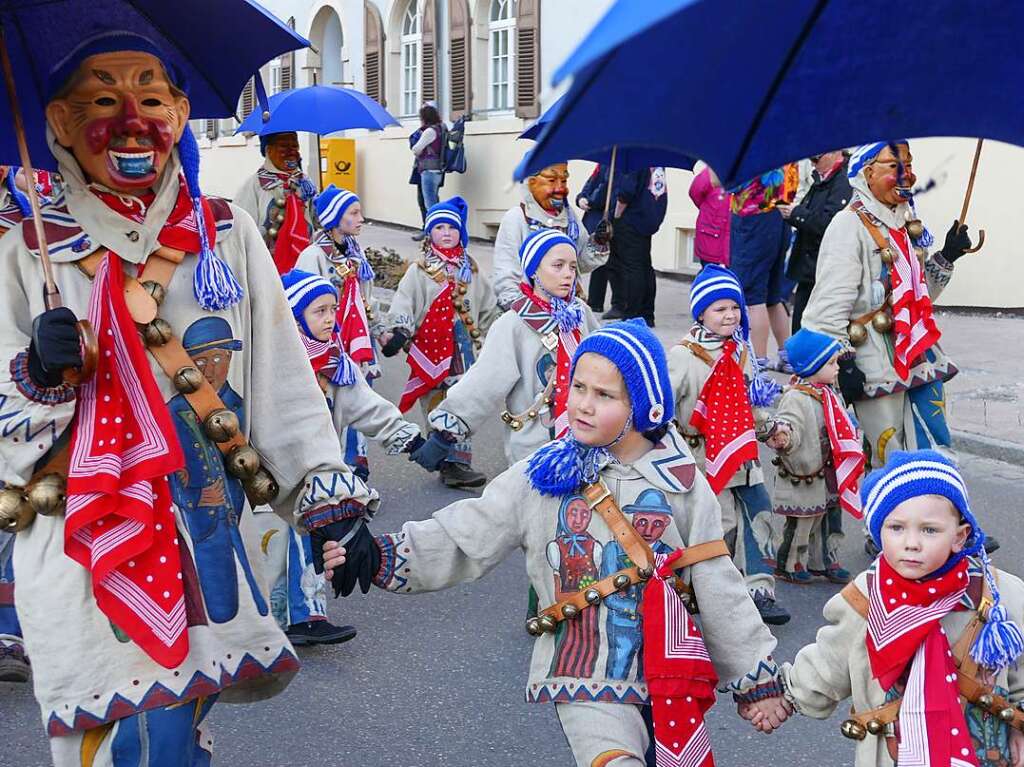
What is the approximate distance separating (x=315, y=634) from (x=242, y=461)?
8.37 ft

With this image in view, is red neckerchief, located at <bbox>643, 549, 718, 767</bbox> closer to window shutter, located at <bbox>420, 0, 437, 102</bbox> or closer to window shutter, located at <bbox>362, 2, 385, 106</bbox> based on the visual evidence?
window shutter, located at <bbox>420, 0, 437, 102</bbox>

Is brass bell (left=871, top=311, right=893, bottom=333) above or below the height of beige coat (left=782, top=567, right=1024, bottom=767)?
above

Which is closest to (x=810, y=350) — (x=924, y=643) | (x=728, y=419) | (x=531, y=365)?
(x=728, y=419)

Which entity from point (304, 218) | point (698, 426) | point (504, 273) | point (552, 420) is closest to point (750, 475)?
point (698, 426)

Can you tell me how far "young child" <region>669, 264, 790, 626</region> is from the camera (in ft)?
19.0

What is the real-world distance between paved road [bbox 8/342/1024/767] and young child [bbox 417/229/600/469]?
76cm

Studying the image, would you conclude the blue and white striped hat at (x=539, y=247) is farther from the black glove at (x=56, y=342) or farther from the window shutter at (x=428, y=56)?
the window shutter at (x=428, y=56)

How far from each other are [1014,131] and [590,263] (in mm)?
6599

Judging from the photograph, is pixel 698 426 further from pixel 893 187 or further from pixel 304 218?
pixel 304 218

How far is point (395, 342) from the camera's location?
26.2 feet

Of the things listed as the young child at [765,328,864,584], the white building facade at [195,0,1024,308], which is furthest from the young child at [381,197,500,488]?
the white building facade at [195,0,1024,308]

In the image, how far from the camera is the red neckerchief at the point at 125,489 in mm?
2869

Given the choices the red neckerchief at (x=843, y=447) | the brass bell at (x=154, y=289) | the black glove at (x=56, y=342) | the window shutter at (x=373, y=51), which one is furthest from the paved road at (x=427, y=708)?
the window shutter at (x=373, y=51)

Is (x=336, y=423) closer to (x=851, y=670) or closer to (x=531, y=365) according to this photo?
(x=531, y=365)
